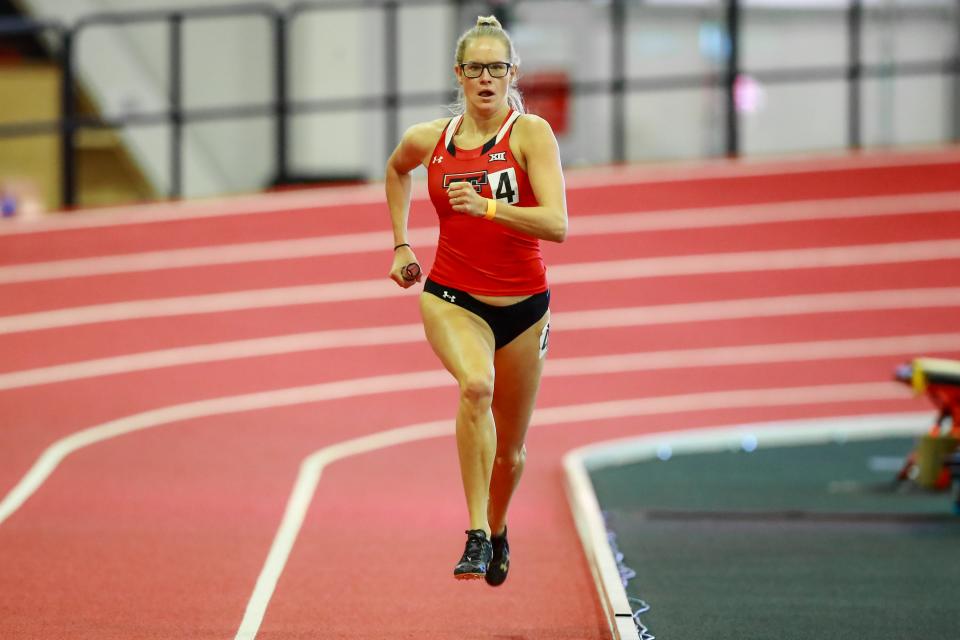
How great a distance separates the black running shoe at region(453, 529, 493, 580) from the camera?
204 inches

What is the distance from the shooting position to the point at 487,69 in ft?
17.7

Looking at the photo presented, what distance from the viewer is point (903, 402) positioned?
12.7 metres

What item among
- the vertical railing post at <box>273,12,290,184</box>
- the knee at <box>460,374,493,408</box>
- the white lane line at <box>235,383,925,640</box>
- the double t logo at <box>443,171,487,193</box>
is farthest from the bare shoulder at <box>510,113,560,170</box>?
the vertical railing post at <box>273,12,290,184</box>

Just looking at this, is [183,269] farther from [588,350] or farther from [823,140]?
[823,140]

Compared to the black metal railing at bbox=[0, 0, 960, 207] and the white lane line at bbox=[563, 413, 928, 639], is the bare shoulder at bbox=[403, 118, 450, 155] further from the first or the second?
the black metal railing at bbox=[0, 0, 960, 207]

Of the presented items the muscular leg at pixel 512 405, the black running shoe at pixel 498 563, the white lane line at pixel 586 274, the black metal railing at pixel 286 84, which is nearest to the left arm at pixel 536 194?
the muscular leg at pixel 512 405

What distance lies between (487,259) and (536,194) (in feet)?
1.05

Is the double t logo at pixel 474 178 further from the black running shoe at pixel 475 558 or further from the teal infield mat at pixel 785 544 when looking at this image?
the teal infield mat at pixel 785 544

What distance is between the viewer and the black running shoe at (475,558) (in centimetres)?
519

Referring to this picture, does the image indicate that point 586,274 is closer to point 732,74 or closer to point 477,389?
point 732,74

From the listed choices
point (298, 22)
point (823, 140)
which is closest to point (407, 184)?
point (298, 22)

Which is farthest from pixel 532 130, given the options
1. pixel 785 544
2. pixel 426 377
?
pixel 426 377

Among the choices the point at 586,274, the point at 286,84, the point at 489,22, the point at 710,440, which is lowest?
the point at 710,440

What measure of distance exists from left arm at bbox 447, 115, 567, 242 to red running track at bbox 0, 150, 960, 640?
58.1 inches
